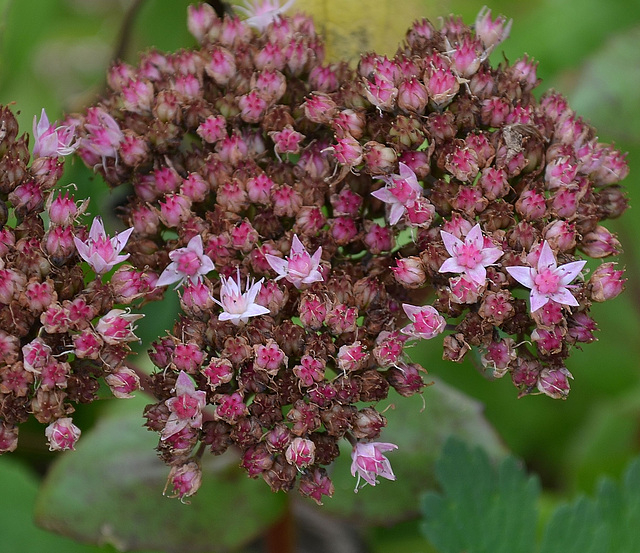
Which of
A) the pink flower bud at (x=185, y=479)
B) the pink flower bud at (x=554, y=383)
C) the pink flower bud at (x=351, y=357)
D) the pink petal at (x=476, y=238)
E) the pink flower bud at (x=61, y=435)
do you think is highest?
the pink petal at (x=476, y=238)

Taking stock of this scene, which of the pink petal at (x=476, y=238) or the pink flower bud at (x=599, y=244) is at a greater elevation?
the pink flower bud at (x=599, y=244)

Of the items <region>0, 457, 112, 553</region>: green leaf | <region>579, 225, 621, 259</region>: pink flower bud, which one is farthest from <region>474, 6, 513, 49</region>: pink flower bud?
<region>0, 457, 112, 553</region>: green leaf

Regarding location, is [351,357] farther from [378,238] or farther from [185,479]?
[185,479]

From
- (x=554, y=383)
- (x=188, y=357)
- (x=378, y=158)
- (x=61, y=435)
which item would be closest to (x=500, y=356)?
(x=554, y=383)

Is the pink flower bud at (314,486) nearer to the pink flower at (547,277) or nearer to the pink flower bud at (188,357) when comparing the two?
the pink flower bud at (188,357)

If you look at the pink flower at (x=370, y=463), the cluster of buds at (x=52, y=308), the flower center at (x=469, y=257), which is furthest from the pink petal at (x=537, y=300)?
the cluster of buds at (x=52, y=308)

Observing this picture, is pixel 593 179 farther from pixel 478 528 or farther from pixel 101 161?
pixel 101 161

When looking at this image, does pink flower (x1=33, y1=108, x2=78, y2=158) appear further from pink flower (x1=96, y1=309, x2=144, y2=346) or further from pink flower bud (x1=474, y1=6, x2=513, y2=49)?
pink flower bud (x1=474, y1=6, x2=513, y2=49)
